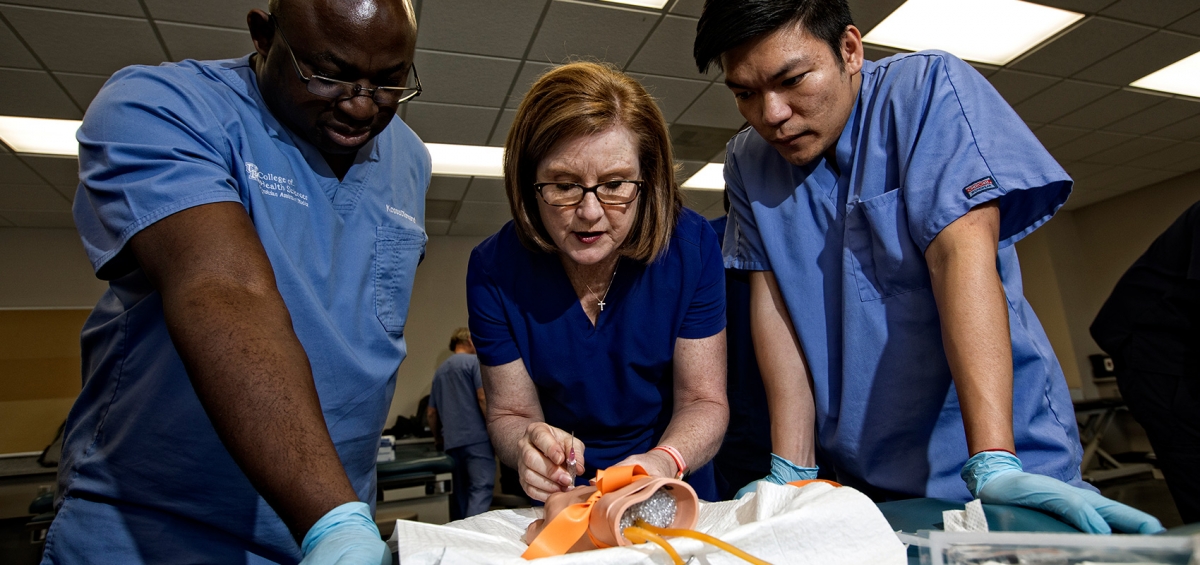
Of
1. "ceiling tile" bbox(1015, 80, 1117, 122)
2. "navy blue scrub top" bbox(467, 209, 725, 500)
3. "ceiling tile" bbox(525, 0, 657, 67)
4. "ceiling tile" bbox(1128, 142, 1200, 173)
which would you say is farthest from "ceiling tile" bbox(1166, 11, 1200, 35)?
"navy blue scrub top" bbox(467, 209, 725, 500)

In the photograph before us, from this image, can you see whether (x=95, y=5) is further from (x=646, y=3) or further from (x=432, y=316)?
(x=432, y=316)

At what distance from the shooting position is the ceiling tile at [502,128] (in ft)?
14.9

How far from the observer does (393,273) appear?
1.26 m

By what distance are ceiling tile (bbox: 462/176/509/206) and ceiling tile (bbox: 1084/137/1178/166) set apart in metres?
5.66

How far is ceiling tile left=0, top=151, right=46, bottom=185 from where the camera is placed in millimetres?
4793

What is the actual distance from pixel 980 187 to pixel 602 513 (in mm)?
748

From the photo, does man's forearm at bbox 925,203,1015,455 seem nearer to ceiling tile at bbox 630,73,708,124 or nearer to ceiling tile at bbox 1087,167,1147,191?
ceiling tile at bbox 630,73,708,124

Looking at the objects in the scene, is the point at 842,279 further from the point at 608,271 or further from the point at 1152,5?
the point at 1152,5

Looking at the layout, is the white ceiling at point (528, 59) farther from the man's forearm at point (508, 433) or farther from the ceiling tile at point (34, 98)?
the man's forearm at point (508, 433)

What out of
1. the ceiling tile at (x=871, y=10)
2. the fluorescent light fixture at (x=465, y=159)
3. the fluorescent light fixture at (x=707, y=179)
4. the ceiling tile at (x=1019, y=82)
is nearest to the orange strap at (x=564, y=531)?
the ceiling tile at (x=871, y=10)

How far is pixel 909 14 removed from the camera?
3.58 m

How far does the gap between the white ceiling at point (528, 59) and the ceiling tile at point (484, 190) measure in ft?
0.68

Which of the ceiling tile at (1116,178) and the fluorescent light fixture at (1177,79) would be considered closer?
the fluorescent light fixture at (1177,79)

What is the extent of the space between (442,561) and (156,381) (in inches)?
25.7
